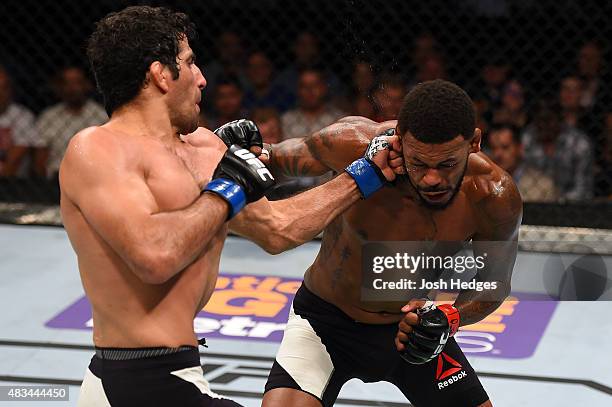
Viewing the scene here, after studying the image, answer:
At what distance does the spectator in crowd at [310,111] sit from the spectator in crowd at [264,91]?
176 millimetres

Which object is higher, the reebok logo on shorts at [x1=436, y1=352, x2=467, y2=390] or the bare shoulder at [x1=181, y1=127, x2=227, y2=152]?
the bare shoulder at [x1=181, y1=127, x2=227, y2=152]

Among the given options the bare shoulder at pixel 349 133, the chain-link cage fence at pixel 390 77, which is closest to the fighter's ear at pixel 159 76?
the bare shoulder at pixel 349 133

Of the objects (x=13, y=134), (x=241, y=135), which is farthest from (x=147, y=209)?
(x=13, y=134)

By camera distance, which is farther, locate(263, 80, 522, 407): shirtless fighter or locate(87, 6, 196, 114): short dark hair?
locate(263, 80, 522, 407): shirtless fighter

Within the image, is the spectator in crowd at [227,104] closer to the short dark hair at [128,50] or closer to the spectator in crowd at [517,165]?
the spectator in crowd at [517,165]

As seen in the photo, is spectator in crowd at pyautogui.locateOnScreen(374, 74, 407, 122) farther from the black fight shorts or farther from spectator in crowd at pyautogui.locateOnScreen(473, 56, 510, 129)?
the black fight shorts

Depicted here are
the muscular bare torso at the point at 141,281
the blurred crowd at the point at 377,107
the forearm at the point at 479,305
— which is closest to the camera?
the muscular bare torso at the point at 141,281

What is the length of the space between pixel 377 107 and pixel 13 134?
219 centimetres

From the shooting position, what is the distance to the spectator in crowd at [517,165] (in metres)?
5.13

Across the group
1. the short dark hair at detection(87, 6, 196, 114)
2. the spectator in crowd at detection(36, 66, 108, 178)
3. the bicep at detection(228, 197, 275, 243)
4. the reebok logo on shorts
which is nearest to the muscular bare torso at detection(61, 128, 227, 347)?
the short dark hair at detection(87, 6, 196, 114)

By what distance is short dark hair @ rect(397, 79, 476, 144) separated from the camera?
7.77ft

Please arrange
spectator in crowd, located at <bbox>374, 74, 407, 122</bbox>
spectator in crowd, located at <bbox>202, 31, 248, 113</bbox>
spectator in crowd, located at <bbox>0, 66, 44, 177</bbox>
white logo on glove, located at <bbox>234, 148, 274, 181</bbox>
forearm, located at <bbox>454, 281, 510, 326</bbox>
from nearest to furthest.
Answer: white logo on glove, located at <bbox>234, 148, 274, 181</bbox> → forearm, located at <bbox>454, 281, 510, 326</bbox> → spectator in crowd, located at <bbox>374, 74, 407, 122</bbox> → spectator in crowd, located at <bbox>202, 31, 248, 113</bbox> → spectator in crowd, located at <bbox>0, 66, 44, 177</bbox>

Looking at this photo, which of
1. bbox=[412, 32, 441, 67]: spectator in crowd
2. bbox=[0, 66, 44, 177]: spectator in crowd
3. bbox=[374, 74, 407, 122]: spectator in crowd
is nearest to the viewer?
bbox=[374, 74, 407, 122]: spectator in crowd

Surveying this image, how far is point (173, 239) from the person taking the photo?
1.94 meters
